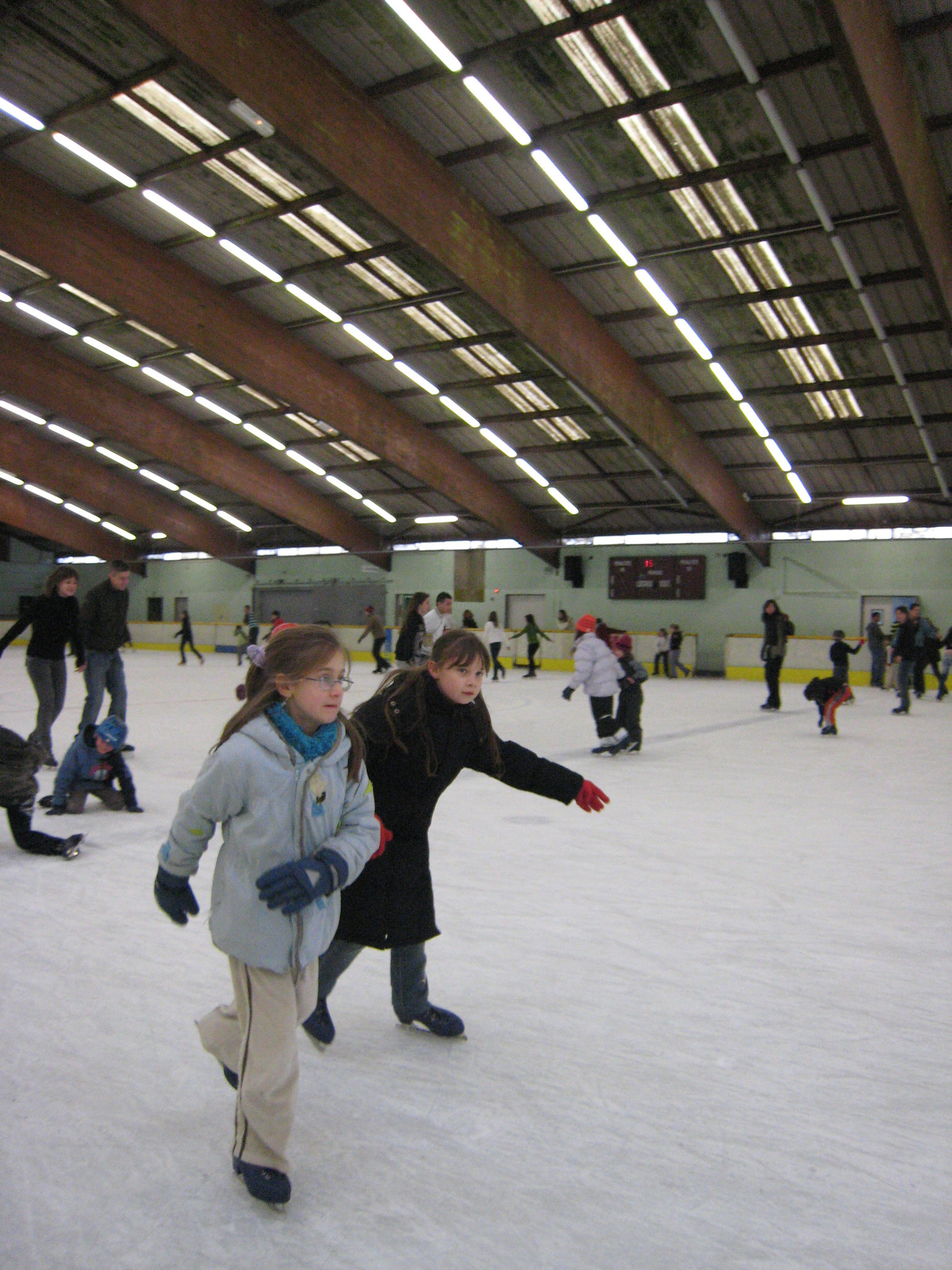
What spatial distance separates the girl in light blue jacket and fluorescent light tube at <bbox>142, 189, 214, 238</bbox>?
14.9 meters

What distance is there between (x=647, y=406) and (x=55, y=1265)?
17876 millimetres

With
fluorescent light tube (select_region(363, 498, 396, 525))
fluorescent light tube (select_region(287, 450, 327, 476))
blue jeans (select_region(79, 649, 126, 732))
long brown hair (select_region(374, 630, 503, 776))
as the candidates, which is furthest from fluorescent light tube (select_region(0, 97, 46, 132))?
fluorescent light tube (select_region(363, 498, 396, 525))

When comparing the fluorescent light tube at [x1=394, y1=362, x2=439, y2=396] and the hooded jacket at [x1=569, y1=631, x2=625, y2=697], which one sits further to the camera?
the fluorescent light tube at [x1=394, y1=362, x2=439, y2=396]

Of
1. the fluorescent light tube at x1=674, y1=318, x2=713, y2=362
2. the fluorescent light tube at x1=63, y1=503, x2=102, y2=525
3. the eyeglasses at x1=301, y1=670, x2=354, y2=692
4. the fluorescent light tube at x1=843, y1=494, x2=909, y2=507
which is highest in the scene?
the fluorescent light tube at x1=674, y1=318, x2=713, y2=362

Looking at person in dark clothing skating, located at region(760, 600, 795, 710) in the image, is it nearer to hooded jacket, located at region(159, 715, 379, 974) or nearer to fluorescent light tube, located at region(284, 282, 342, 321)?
fluorescent light tube, located at region(284, 282, 342, 321)

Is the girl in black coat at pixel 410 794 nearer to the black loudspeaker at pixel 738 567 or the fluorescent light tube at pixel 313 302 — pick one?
the fluorescent light tube at pixel 313 302

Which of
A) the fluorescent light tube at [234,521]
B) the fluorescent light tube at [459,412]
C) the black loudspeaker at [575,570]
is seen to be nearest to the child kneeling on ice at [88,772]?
the fluorescent light tube at [459,412]

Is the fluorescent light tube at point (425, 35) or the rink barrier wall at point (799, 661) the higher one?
the fluorescent light tube at point (425, 35)

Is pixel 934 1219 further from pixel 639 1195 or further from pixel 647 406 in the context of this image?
pixel 647 406

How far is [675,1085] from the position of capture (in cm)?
241

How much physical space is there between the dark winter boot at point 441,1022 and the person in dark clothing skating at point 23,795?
7.83 ft

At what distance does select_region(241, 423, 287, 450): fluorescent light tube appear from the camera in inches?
924

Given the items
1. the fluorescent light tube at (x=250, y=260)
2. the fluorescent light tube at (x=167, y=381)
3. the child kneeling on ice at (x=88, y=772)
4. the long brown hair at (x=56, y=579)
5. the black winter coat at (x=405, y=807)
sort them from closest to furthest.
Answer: the black winter coat at (x=405, y=807)
the child kneeling on ice at (x=88, y=772)
the long brown hair at (x=56, y=579)
the fluorescent light tube at (x=250, y=260)
the fluorescent light tube at (x=167, y=381)

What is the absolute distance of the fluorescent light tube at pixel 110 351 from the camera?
19984mm
